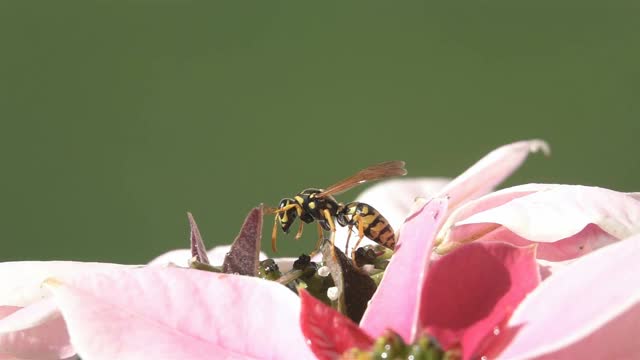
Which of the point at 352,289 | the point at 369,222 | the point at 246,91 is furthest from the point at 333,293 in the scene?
Result: the point at 246,91

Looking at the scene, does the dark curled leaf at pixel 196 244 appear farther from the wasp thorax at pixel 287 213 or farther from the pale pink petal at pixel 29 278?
the wasp thorax at pixel 287 213

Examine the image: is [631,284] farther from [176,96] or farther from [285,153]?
[176,96]

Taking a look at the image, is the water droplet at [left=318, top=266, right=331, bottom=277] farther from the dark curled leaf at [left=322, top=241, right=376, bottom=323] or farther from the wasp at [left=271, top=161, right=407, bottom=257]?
the wasp at [left=271, top=161, right=407, bottom=257]

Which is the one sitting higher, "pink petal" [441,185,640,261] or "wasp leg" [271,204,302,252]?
"pink petal" [441,185,640,261]

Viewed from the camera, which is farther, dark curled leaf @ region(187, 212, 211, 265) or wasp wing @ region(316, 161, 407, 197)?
wasp wing @ region(316, 161, 407, 197)

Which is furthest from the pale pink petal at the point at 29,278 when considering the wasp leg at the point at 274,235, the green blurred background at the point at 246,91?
the green blurred background at the point at 246,91

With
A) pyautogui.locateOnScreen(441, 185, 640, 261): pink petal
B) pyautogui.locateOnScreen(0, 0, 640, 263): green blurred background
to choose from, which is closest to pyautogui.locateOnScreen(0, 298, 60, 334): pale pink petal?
pyautogui.locateOnScreen(441, 185, 640, 261): pink petal
